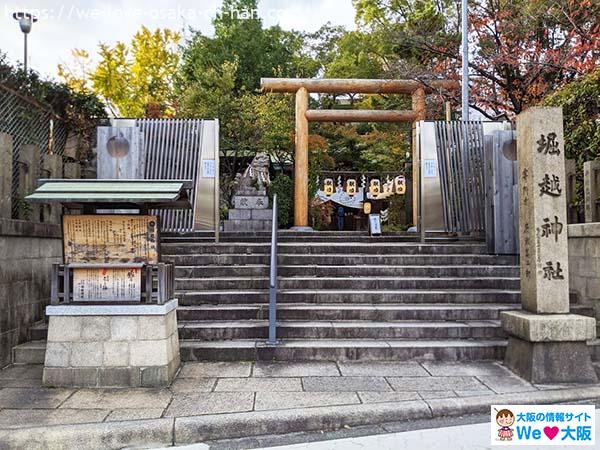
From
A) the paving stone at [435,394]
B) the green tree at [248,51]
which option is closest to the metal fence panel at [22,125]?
the paving stone at [435,394]

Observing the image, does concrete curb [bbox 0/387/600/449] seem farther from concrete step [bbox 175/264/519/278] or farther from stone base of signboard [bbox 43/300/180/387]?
concrete step [bbox 175/264/519/278]

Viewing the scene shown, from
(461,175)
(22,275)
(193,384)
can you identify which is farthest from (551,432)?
(461,175)

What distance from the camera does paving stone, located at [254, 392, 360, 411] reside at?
16.0 ft

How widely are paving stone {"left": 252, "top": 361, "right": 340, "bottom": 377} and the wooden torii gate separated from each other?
28.3 ft

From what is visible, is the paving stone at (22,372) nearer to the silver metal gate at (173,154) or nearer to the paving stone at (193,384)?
the paving stone at (193,384)

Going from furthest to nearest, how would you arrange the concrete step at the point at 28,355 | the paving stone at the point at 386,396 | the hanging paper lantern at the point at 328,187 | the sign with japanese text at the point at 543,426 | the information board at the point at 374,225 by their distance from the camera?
1. the hanging paper lantern at the point at 328,187
2. the information board at the point at 374,225
3. the concrete step at the point at 28,355
4. the paving stone at the point at 386,396
5. the sign with japanese text at the point at 543,426

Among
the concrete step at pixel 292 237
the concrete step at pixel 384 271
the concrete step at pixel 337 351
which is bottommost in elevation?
the concrete step at pixel 337 351

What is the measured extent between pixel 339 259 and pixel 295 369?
3234 millimetres

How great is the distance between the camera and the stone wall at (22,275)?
6.09 metres

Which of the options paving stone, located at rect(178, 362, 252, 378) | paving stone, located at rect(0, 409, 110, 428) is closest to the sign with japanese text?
paving stone, located at rect(178, 362, 252, 378)

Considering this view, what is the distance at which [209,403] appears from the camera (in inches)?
194

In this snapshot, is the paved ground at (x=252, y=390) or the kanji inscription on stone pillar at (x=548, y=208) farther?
the kanji inscription on stone pillar at (x=548, y=208)

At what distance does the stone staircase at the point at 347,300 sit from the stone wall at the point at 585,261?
96 centimetres

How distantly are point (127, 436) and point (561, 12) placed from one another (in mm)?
17143
